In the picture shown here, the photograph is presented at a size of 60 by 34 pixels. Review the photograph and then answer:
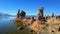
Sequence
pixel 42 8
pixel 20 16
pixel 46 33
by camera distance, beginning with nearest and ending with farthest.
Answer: pixel 46 33, pixel 42 8, pixel 20 16

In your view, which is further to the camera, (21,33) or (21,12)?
(21,12)

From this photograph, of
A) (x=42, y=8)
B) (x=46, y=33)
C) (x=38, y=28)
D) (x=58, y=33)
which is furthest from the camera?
(x=42, y=8)

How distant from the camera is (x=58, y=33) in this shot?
30875 millimetres

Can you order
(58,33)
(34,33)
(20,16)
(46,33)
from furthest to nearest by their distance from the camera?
(20,16) < (34,33) < (46,33) < (58,33)

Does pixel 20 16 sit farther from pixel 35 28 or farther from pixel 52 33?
pixel 52 33

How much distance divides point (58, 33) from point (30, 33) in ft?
55.7

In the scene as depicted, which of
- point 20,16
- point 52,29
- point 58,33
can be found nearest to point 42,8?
point 52,29

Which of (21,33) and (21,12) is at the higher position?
(21,12)

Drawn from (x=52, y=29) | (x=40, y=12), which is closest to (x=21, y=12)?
(x=40, y=12)

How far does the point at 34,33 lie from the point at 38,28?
406 cm

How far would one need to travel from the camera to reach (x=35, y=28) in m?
51.5

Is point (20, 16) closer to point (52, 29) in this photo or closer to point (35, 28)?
point (35, 28)

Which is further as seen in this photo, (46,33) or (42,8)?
(42,8)

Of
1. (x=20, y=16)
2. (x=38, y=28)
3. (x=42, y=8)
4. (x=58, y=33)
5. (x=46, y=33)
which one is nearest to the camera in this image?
(x=58, y=33)
